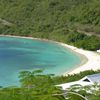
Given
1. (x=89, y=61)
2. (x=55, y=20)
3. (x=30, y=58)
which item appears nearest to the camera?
(x=89, y=61)


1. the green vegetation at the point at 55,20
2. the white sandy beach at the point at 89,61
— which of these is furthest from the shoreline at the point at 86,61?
the green vegetation at the point at 55,20

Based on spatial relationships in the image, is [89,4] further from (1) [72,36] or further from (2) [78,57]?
(2) [78,57]

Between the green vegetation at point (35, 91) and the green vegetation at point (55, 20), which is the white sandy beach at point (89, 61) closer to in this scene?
the green vegetation at point (55, 20)

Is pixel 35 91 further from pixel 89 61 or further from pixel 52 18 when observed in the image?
pixel 52 18

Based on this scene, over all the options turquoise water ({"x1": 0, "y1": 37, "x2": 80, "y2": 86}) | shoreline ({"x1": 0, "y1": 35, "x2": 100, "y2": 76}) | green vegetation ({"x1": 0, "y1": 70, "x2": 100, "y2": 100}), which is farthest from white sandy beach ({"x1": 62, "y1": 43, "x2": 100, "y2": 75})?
green vegetation ({"x1": 0, "y1": 70, "x2": 100, "y2": 100})

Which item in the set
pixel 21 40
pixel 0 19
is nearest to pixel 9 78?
pixel 21 40

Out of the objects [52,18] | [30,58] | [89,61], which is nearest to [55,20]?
[52,18]
